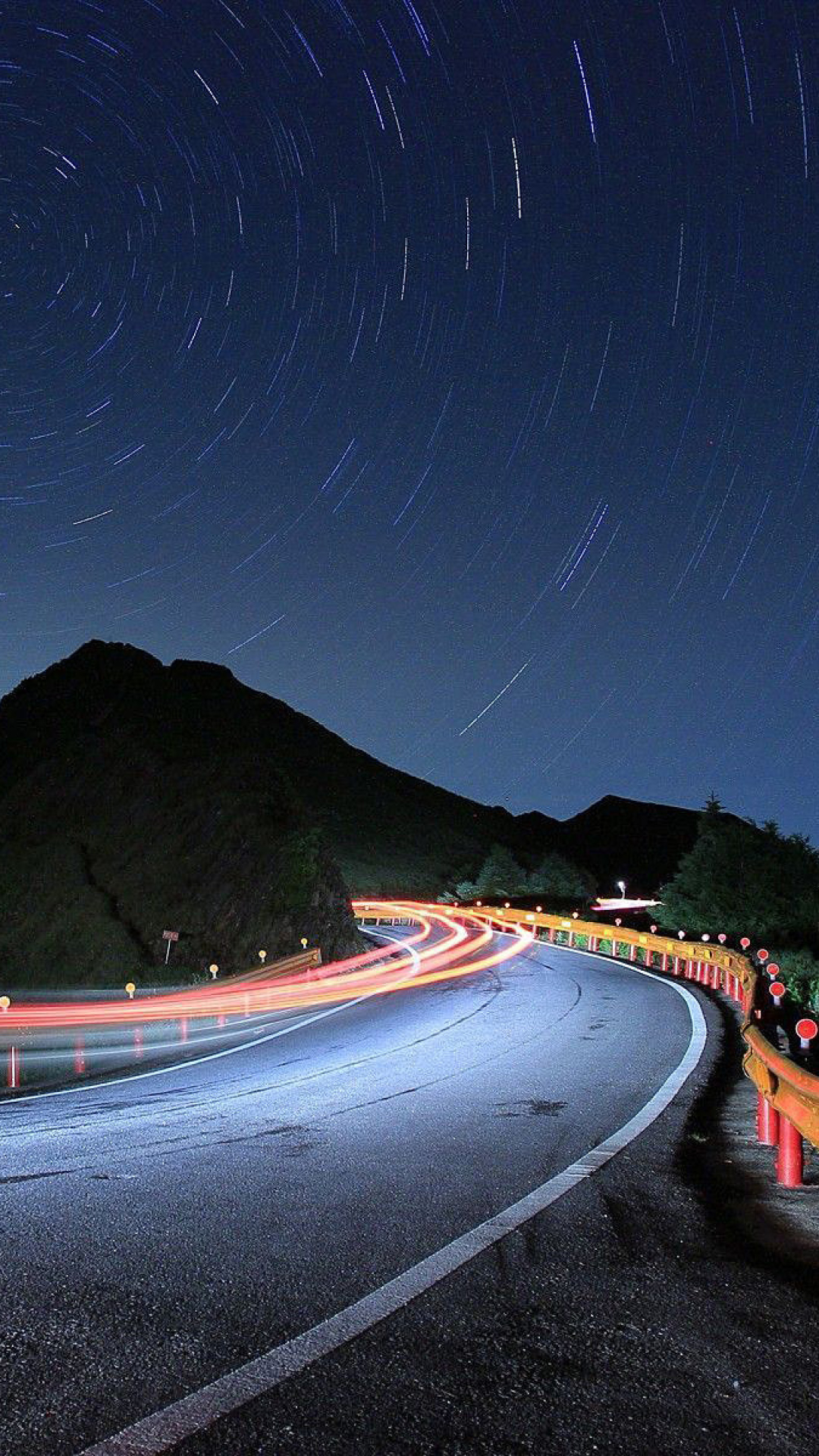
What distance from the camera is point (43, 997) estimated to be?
2556 cm

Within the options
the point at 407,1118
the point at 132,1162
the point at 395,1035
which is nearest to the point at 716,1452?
the point at 132,1162

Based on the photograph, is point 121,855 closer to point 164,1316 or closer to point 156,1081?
point 156,1081

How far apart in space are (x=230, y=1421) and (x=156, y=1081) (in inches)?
324

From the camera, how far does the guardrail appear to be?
20.5 ft

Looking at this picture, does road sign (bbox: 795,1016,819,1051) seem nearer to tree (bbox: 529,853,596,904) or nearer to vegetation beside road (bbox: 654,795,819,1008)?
vegetation beside road (bbox: 654,795,819,1008)

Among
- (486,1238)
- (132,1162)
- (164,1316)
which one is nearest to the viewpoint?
(164,1316)

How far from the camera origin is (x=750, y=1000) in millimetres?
10602

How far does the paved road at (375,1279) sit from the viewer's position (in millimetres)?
3266

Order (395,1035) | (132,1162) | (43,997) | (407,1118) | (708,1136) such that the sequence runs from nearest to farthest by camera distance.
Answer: (132,1162)
(708,1136)
(407,1118)
(395,1035)
(43,997)

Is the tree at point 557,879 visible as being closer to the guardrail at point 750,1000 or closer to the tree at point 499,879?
the tree at point 499,879

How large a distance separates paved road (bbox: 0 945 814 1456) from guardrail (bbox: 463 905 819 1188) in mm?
725

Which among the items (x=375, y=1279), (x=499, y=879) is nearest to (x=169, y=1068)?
(x=375, y=1279)

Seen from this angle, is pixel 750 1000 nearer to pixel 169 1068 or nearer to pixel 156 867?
pixel 169 1068

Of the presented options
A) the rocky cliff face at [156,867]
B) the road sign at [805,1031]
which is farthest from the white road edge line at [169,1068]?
the rocky cliff face at [156,867]
